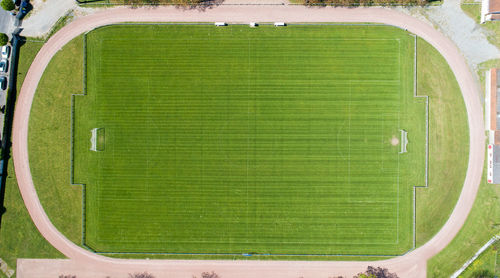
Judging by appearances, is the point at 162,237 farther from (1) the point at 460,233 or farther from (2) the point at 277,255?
(1) the point at 460,233

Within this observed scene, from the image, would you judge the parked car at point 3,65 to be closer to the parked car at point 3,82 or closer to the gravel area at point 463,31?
the parked car at point 3,82

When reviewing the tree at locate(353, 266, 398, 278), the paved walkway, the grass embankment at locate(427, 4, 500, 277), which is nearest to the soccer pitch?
the tree at locate(353, 266, 398, 278)

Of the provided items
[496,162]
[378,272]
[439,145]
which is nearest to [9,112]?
[378,272]

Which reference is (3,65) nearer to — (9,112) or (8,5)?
(9,112)

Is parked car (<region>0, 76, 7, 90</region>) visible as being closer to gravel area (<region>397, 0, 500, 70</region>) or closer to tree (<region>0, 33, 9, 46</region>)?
tree (<region>0, 33, 9, 46</region>)

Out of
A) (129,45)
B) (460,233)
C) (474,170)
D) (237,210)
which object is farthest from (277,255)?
(129,45)
